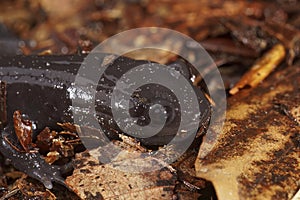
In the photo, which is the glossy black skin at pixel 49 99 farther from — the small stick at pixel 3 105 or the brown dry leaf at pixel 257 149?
the brown dry leaf at pixel 257 149

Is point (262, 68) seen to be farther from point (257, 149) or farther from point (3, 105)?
point (3, 105)

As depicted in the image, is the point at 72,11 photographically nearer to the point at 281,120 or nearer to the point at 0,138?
the point at 0,138

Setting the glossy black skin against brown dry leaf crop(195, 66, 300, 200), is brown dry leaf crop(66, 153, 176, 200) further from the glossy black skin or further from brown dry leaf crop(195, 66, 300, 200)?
the glossy black skin

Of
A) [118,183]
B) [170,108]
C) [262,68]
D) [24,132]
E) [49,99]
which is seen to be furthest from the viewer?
[262,68]

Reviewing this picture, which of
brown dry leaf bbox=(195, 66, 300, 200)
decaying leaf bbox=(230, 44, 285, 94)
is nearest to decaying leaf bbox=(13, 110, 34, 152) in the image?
brown dry leaf bbox=(195, 66, 300, 200)

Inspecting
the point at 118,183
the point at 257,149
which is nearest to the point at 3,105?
the point at 118,183

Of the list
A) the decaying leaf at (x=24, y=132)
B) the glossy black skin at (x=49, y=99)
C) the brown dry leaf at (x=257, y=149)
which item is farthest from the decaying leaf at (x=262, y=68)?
the decaying leaf at (x=24, y=132)

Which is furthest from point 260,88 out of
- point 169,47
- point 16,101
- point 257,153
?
point 16,101
